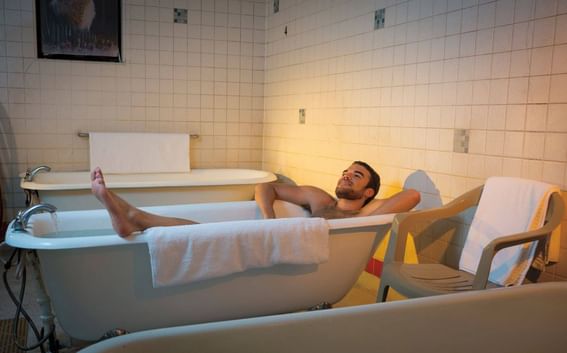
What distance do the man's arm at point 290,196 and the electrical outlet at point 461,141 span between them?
0.76m

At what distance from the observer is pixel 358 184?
2861 millimetres

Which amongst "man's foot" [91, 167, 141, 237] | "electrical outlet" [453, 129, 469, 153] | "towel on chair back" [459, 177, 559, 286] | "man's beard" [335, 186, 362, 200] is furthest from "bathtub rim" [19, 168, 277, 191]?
"towel on chair back" [459, 177, 559, 286]

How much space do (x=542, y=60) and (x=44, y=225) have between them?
2.35 metres

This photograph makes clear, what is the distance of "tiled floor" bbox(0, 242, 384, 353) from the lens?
7.81 ft

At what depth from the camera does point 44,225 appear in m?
2.39

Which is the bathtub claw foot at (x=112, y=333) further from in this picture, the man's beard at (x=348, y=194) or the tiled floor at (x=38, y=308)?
the man's beard at (x=348, y=194)

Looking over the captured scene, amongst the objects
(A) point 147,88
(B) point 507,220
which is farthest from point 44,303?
(A) point 147,88

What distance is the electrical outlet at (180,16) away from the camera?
4520 millimetres

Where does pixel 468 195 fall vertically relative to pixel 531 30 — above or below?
below

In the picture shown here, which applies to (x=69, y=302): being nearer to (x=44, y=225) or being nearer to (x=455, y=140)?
(x=44, y=225)

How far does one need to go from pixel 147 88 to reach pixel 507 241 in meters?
3.40

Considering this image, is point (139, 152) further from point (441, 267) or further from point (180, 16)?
point (441, 267)

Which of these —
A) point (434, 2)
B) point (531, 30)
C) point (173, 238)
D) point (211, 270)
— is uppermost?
point (434, 2)

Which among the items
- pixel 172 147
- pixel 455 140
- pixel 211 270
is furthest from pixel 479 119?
pixel 172 147
